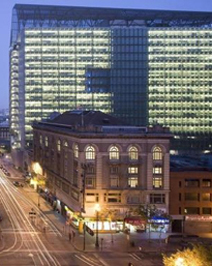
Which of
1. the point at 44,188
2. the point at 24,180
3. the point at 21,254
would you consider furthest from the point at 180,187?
the point at 24,180

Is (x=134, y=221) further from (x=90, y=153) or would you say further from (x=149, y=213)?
(x=90, y=153)

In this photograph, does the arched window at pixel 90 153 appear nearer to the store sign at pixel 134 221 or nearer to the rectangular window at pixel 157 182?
the rectangular window at pixel 157 182

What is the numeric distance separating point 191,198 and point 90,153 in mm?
18636

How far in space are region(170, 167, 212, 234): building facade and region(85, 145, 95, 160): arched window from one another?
44.3ft

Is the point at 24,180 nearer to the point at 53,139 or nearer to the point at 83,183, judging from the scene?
the point at 53,139

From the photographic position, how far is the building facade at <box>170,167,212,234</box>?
101875 mm

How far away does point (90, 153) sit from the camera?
9969cm

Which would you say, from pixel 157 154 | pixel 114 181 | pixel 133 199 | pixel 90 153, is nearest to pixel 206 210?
pixel 157 154

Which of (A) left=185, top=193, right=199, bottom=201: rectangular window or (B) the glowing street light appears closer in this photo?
(B) the glowing street light

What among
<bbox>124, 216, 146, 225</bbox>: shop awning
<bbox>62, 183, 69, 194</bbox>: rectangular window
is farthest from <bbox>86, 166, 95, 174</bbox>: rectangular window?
<bbox>62, 183, 69, 194</bbox>: rectangular window

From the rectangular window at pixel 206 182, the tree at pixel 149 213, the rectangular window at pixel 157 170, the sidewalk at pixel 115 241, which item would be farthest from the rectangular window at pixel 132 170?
the rectangular window at pixel 206 182

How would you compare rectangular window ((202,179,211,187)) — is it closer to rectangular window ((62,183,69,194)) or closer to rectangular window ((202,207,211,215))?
rectangular window ((202,207,211,215))

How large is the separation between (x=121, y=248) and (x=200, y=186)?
2470 centimetres

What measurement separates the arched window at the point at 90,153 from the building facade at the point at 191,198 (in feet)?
44.3
